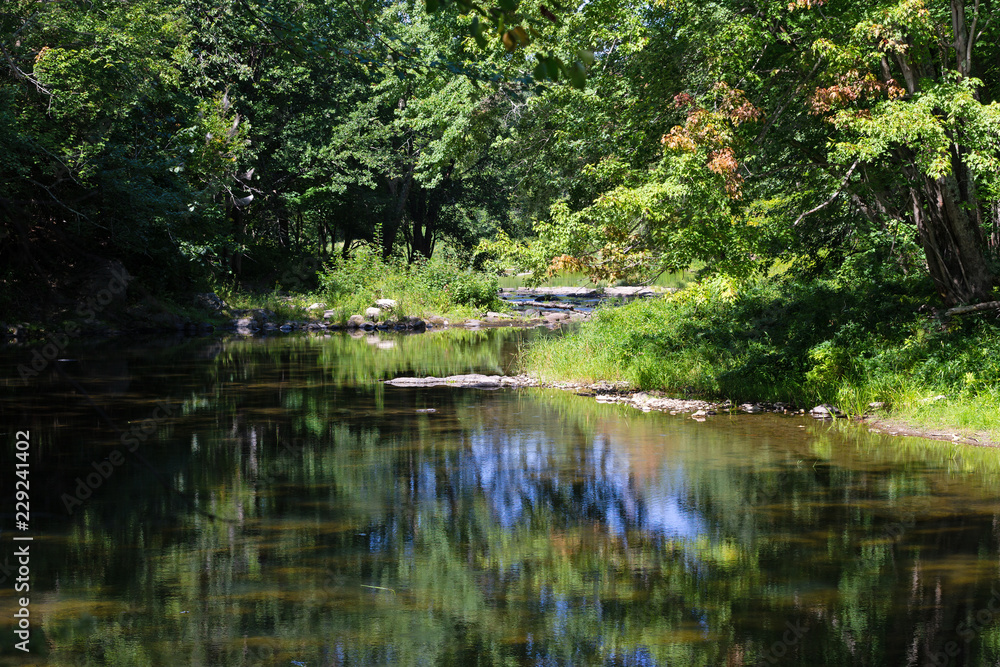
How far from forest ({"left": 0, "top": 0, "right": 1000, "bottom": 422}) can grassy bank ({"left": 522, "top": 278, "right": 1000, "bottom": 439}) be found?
5cm

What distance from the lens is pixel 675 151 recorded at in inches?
478

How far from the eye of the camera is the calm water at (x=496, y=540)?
17.9 feet

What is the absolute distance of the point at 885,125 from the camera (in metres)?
10.8

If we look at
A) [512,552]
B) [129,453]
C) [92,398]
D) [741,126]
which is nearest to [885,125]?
[741,126]

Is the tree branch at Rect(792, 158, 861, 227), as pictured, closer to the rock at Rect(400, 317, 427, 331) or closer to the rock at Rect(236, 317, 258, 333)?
the rock at Rect(400, 317, 427, 331)

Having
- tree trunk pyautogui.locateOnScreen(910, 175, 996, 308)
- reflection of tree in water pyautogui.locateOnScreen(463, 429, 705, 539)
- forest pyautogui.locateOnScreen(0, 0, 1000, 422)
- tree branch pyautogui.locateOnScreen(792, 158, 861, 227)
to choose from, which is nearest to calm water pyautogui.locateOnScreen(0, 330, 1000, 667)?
reflection of tree in water pyautogui.locateOnScreen(463, 429, 705, 539)

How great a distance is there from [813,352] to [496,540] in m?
7.37

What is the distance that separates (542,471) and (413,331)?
20537mm

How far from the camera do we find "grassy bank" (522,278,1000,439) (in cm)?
1183

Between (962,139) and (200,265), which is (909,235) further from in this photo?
(200,265)

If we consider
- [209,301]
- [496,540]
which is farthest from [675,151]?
[209,301]

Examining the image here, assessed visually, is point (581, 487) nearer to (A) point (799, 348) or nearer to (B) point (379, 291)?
(A) point (799, 348)

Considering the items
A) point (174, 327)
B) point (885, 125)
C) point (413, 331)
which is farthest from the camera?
point (413, 331)

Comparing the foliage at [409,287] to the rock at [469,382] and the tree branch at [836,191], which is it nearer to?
the rock at [469,382]
